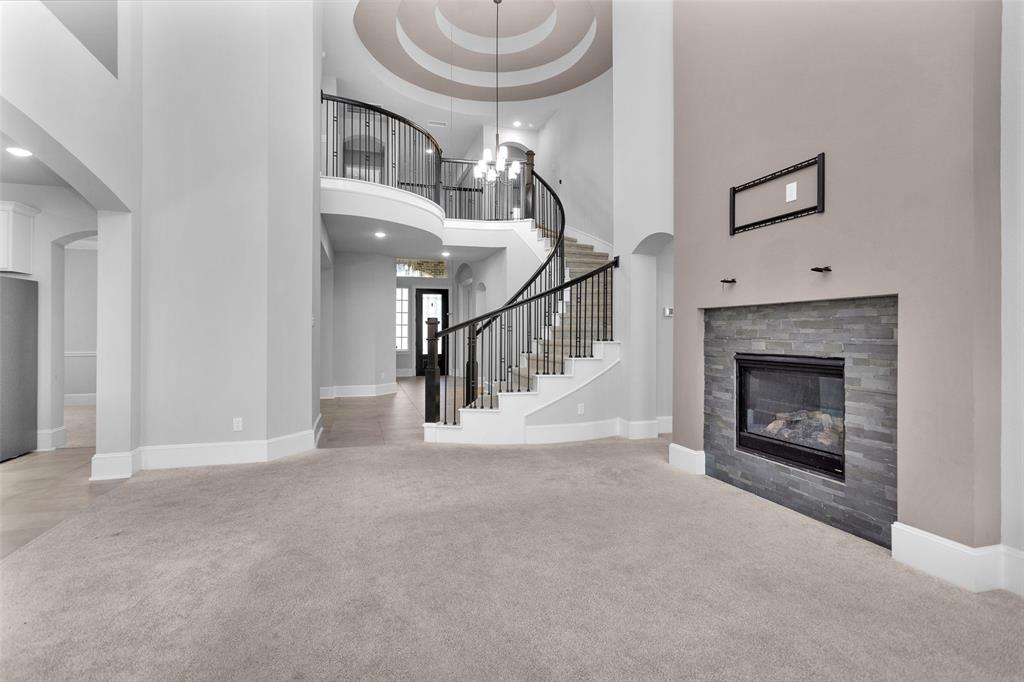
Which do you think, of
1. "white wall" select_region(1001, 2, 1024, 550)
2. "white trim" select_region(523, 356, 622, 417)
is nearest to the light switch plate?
"white wall" select_region(1001, 2, 1024, 550)

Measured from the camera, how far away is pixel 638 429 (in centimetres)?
543

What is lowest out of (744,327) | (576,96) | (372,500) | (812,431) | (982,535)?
(372,500)

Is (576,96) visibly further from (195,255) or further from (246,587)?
(246,587)

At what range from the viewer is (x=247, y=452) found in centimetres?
450

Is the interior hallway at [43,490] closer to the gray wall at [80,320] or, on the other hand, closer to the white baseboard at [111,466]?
the white baseboard at [111,466]

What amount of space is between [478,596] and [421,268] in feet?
36.9

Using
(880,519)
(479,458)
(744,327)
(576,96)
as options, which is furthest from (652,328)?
(576,96)

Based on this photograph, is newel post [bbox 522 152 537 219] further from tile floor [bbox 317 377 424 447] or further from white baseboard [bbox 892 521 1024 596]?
white baseboard [bbox 892 521 1024 596]

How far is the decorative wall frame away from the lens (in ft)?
9.58

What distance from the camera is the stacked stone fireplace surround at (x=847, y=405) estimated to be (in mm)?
2633

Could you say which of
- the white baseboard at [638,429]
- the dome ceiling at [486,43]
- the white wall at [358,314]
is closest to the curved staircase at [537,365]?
the white baseboard at [638,429]

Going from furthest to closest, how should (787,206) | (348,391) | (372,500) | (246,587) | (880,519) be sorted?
(348,391)
(372,500)
(787,206)
(880,519)
(246,587)

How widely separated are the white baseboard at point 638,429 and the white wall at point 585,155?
421cm

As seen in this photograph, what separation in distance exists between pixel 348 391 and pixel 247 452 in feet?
15.8
